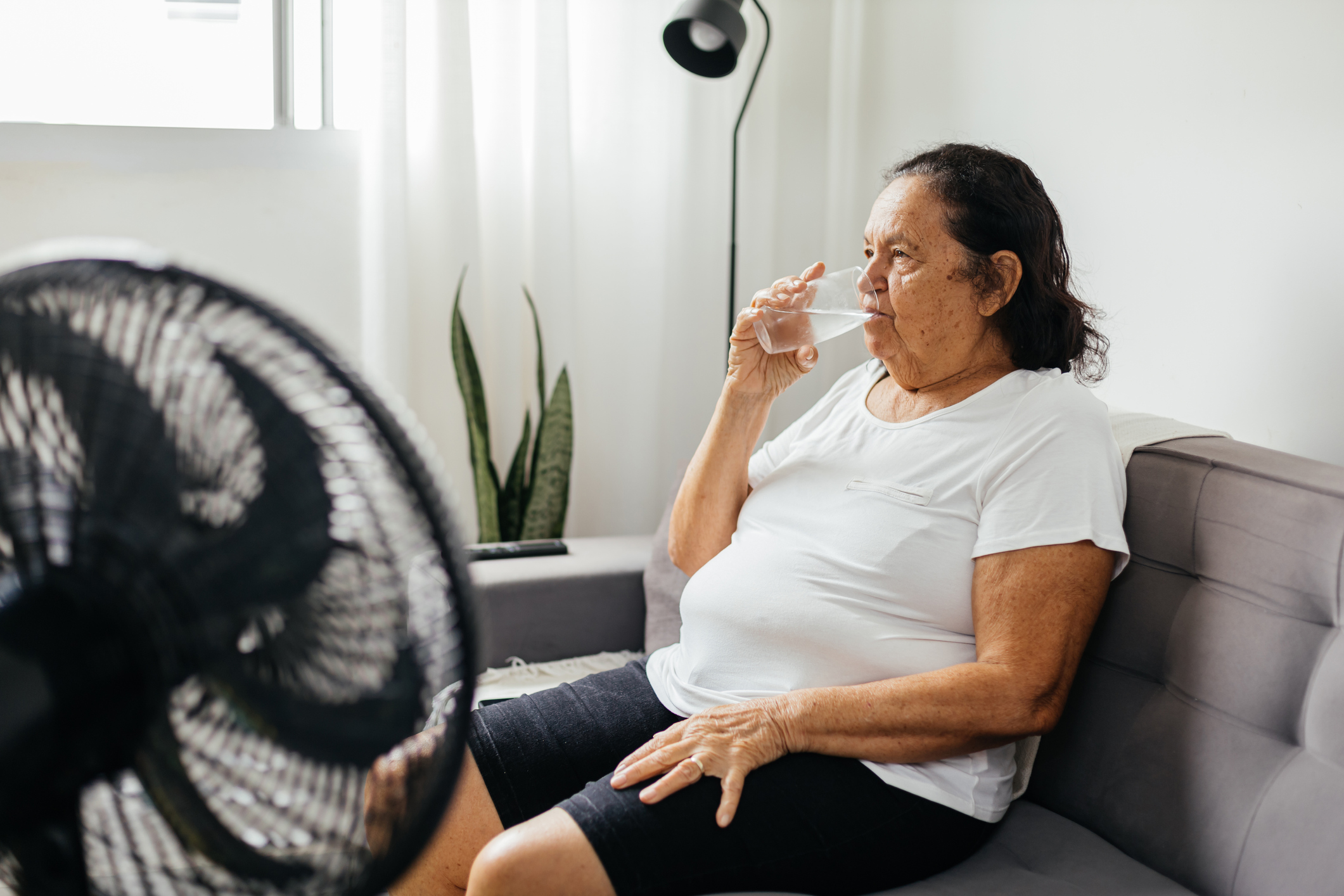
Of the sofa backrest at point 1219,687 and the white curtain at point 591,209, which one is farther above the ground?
the white curtain at point 591,209

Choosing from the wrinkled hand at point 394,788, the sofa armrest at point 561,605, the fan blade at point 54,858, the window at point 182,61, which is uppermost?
the window at point 182,61

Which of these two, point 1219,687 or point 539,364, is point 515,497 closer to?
point 539,364

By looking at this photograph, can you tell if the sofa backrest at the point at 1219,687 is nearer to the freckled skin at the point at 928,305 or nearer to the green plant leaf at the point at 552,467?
the freckled skin at the point at 928,305

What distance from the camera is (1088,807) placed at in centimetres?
111

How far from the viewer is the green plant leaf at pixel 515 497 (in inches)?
83.1

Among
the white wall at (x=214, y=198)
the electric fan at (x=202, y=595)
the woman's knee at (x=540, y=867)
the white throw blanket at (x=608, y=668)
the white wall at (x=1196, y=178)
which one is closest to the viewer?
the electric fan at (x=202, y=595)

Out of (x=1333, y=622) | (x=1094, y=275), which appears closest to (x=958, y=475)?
(x=1333, y=622)

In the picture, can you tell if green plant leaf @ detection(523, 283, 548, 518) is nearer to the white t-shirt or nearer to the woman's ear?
the white t-shirt

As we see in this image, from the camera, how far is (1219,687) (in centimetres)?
102

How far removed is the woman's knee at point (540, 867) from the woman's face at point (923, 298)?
0.72 m

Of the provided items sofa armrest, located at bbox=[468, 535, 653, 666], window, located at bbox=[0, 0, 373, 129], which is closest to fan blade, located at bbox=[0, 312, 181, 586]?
sofa armrest, located at bbox=[468, 535, 653, 666]

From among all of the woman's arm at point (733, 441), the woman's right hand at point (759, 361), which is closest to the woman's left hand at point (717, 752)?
the woman's arm at point (733, 441)

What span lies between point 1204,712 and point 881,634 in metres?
0.36

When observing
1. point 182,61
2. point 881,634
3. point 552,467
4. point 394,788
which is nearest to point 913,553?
point 881,634
